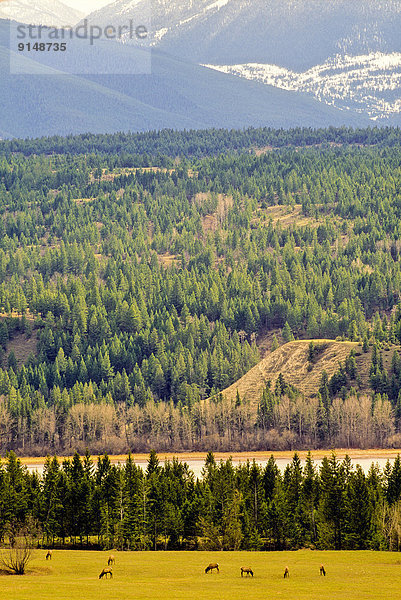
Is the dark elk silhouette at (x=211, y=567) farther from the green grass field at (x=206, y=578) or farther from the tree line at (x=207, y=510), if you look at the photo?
the tree line at (x=207, y=510)

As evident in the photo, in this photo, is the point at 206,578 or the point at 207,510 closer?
the point at 206,578

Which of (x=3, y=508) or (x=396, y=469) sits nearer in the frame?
(x=3, y=508)

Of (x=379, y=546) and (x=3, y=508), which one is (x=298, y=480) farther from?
(x=3, y=508)

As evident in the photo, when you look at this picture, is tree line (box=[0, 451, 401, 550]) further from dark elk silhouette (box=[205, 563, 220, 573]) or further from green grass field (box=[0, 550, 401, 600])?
dark elk silhouette (box=[205, 563, 220, 573])

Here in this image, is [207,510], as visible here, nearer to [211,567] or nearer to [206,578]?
[211,567]

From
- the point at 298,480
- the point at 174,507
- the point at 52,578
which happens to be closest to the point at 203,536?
the point at 174,507

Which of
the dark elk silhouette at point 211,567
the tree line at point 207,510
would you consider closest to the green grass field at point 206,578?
the dark elk silhouette at point 211,567

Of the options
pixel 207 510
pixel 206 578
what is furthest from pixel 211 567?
pixel 207 510

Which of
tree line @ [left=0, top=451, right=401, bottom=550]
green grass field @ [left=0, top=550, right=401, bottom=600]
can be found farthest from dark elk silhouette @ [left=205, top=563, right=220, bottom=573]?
tree line @ [left=0, top=451, right=401, bottom=550]
